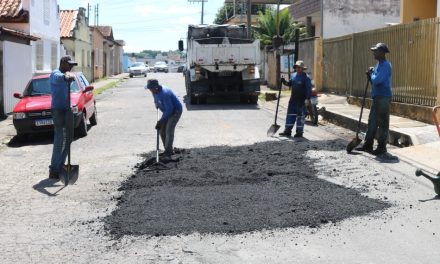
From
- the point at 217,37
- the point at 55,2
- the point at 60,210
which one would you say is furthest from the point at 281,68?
the point at 60,210

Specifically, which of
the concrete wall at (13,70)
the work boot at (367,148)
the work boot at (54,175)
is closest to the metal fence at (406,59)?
the work boot at (367,148)

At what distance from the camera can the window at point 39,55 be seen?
2374 cm

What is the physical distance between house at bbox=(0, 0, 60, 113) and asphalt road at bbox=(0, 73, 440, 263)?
735 centimetres

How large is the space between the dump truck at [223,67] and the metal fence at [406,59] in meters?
3.38

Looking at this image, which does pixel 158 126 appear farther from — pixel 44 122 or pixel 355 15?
pixel 355 15

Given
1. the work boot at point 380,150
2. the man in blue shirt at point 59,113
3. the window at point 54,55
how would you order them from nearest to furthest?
1. the man in blue shirt at point 59,113
2. the work boot at point 380,150
3. the window at point 54,55

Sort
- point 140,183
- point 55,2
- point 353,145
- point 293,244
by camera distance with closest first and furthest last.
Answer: point 293,244 → point 140,183 → point 353,145 → point 55,2

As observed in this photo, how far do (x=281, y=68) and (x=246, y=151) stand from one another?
19225 mm

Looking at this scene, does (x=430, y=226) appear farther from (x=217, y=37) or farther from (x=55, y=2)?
(x=55, y=2)

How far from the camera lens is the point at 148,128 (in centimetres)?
1518

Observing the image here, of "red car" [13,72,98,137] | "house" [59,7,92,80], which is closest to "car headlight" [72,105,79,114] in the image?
"red car" [13,72,98,137]

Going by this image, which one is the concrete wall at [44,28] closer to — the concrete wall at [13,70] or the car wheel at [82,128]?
the concrete wall at [13,70]

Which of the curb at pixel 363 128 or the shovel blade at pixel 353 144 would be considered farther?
the curb at pixel 363 128

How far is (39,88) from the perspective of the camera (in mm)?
14328
